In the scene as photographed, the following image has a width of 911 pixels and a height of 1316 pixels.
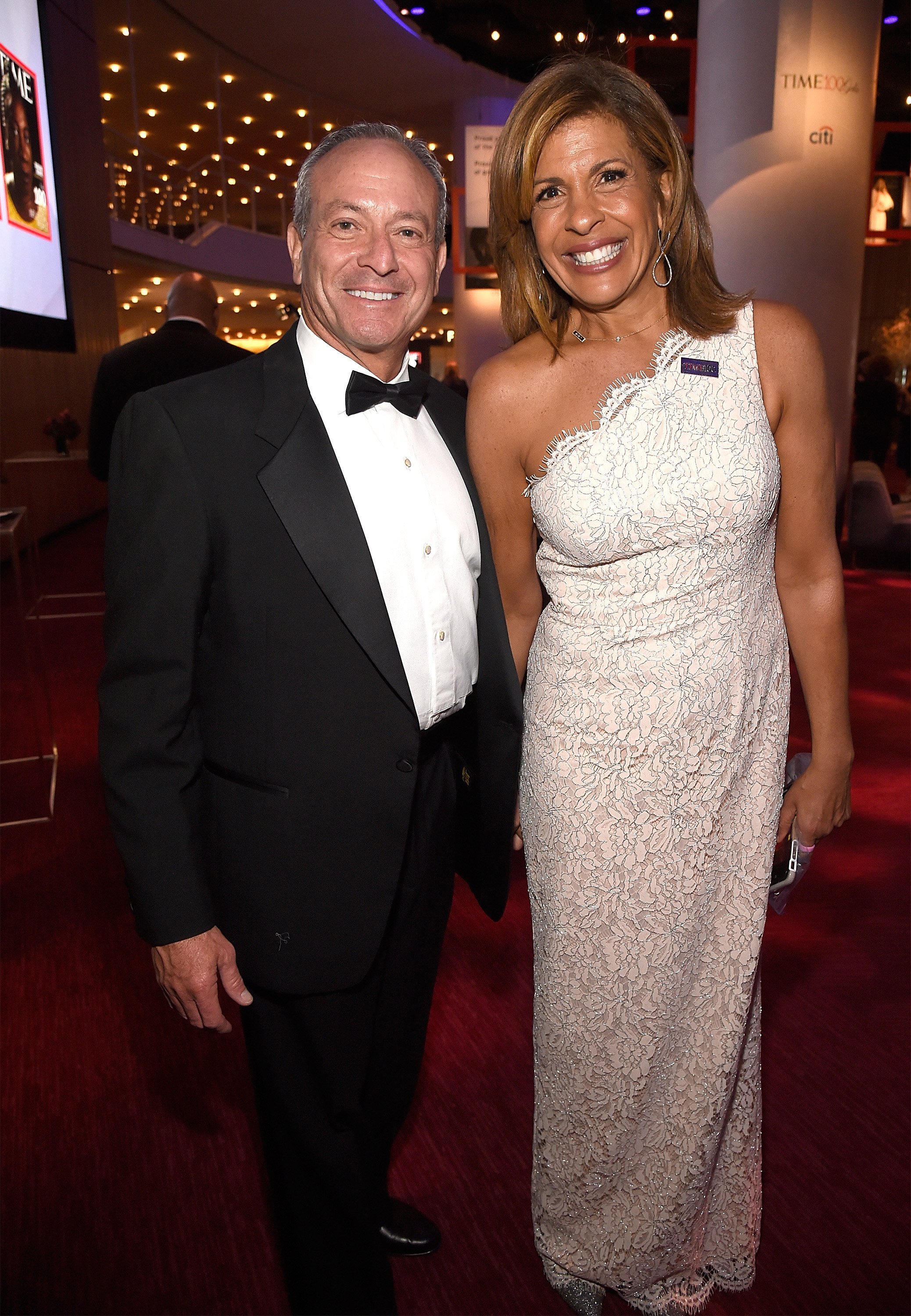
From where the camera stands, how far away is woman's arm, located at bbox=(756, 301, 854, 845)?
1588 mm

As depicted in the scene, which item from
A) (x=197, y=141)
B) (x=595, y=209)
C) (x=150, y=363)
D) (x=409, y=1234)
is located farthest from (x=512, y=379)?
(x=197, y=141)

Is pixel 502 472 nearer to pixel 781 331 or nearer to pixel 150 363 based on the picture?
pixel 781 331

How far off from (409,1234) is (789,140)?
652 centimetres

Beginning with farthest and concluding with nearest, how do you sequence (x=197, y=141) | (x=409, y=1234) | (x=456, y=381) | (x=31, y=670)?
(x=197, y=141) < (x=456, y=381) < (x=31, y=670) < (x=409, y=1234)

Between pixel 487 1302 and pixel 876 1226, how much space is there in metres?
0.82

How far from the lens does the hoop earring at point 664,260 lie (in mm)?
1666

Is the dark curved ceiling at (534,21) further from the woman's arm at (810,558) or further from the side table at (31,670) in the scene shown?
the woman's arm at (810,558)

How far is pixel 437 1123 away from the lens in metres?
2.27

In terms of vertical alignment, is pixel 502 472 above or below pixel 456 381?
below

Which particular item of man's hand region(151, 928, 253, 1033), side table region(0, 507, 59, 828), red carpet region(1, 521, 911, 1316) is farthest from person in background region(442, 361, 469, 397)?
man's hand region(151, 928, 253, 1033)

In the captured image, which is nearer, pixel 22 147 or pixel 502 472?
pixel 502 472

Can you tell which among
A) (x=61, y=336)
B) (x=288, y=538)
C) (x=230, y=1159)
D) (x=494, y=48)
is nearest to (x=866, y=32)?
(x=61, y=336)

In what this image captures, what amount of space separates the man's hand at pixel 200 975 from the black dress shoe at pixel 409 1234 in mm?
809

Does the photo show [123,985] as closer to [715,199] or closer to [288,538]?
[288,538]
